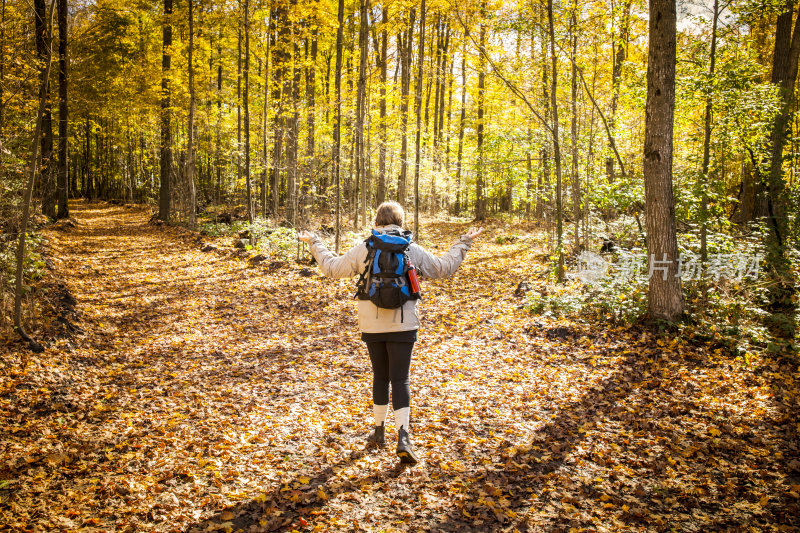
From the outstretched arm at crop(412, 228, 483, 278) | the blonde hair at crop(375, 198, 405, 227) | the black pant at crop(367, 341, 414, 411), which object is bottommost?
the black pant at crop(367, 341, 414, 411)

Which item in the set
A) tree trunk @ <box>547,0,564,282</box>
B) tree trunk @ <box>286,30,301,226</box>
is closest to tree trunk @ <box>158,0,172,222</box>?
tree trunk @ <box>286,30,301,226</box>

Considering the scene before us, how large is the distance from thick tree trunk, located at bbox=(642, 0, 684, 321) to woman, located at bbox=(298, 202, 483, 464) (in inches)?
182

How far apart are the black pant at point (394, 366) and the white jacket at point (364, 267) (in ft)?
0.60

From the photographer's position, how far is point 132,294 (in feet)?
31.5

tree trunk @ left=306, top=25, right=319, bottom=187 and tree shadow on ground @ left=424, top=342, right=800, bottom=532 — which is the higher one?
tree trunk @ left=306, top=25, right=319, bottom=187

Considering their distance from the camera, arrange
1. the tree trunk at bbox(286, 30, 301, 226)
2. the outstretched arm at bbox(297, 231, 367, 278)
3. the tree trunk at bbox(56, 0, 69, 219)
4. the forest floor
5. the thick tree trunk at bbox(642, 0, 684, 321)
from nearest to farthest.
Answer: the forest floor < the outstretched arm at bbox(297, 231, 367, 278) < the thick tree trunk at bbox(642, 0, 684, 321) < the tree trunk at bbox(286, 30, 301, 226) < the tree trunk at bbox(56, 0, 69, 219)

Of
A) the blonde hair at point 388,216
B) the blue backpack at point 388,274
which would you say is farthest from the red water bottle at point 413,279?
the blonde hair at point 388,216

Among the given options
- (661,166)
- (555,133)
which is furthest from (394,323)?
(555,133)

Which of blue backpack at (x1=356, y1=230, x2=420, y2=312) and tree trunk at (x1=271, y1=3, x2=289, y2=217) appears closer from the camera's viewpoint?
blue backpack at (x1=356, y1=230, x2=420, y2=312)

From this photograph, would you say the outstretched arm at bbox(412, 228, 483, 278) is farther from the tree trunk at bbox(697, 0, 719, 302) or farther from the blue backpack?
the tree trunk at bbox(697, 0, 719, 302)

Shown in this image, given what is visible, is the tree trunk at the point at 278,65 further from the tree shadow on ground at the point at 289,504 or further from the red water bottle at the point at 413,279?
the tree shadow on ground at the point at 289,504

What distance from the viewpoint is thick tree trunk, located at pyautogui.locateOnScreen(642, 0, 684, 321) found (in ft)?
22.0

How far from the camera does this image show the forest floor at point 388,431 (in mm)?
3365

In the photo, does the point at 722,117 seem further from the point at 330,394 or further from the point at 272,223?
the point at 272,223
